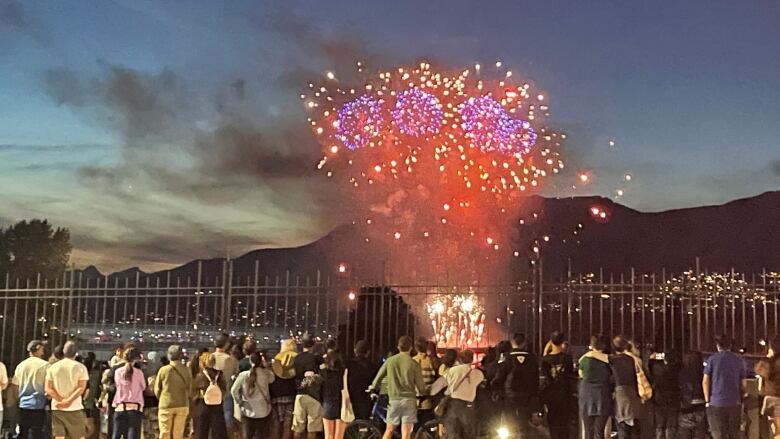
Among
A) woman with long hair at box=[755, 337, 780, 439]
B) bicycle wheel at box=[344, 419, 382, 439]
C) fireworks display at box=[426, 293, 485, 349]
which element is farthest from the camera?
fireworks display at box=[426, 293, 485, 349]

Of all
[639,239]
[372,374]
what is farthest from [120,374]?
[639,239]

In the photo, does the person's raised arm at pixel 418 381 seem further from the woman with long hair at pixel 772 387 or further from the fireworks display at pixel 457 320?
the fireworks display at pixel 457 320

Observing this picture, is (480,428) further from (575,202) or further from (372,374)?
(575,202)

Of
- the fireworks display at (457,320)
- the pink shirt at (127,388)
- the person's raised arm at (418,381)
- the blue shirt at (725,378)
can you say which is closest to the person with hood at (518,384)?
the person's raised arm at (418,381)

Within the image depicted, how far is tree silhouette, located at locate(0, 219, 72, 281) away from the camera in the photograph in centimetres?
3181

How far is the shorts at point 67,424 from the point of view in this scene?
431 inches

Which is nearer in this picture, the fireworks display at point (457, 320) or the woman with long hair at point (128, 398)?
the woman with long hair at point (128, 398)

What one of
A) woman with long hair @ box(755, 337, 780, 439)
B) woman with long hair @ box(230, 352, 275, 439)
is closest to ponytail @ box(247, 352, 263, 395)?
woman with long hair @ box(230, 352, 275, 439)

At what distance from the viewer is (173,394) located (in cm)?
1129

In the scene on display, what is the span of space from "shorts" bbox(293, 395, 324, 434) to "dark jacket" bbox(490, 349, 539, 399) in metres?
2.45

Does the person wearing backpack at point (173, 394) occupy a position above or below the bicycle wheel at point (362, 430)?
above

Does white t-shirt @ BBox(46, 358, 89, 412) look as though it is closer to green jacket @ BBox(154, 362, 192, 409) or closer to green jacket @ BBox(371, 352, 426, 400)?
green jacket @ BBox(154, 362, 192, 409)

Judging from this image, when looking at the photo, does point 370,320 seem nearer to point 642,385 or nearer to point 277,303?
point 277,303

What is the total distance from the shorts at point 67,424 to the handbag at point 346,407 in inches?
127
